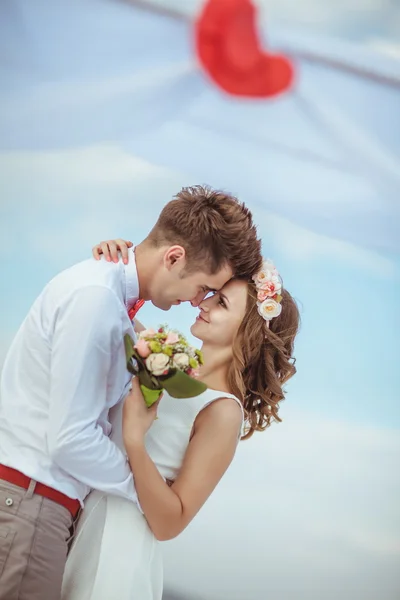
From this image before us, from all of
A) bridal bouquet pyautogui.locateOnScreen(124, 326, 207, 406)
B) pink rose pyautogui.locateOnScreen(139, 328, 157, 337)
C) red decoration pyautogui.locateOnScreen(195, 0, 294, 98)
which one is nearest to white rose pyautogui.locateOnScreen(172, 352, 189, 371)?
bridal bouquet pyautogui.locateOnScreen(124, 326, 207, 406)

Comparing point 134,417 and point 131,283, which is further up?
point 131,283

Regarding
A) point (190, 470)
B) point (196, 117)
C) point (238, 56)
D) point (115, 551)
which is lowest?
point (115, 551)

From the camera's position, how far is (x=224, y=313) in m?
3.63

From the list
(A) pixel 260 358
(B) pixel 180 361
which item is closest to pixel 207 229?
(B) pixel 180 361

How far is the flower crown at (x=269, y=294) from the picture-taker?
356 cm

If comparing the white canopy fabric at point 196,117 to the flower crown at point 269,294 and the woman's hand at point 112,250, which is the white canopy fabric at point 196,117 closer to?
the flower crown at point 269,294

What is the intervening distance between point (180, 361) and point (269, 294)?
72cm

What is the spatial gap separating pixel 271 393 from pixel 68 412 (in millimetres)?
1117

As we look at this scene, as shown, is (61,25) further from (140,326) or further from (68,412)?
(68,412)

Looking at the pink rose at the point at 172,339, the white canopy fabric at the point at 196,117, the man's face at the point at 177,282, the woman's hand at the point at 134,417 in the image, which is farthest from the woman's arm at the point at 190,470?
the white canopy fabric at the point at 196,117

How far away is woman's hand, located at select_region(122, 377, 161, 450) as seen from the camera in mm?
3072

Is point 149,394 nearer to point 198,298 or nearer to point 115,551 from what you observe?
point 198,298

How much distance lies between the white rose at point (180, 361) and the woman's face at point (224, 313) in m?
0.66

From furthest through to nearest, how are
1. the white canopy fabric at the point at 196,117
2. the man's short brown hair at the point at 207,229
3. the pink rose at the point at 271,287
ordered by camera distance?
the white canopy fabric at the point at 196,117
the pink rose at the point at 271,287
the man's short brown hair at the point at 207,229
